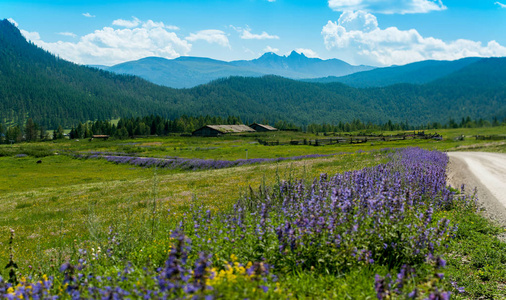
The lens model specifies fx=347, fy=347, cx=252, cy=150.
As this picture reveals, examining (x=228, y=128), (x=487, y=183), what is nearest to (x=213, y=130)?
(x=228, y=128)

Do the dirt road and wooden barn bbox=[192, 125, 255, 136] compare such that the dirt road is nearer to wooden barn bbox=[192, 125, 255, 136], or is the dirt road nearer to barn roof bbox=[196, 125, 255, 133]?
wooden barn bbox=[192, 125, 255, 136]

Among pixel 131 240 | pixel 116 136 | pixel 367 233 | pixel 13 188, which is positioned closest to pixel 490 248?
pixel 367 233

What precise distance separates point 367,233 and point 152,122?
175 metres

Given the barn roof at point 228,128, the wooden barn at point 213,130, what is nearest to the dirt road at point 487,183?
the wooden barn at point 213,130

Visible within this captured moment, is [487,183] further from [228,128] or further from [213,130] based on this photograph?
[228,128]

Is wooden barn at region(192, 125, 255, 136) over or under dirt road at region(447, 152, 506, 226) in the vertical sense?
over

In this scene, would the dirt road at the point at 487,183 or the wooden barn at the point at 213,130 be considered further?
the wooden barn at the point at 213,130

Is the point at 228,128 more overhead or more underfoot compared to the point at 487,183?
more overhead

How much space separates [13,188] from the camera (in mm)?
43844

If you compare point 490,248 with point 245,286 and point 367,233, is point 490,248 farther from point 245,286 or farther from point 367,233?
point 245,286

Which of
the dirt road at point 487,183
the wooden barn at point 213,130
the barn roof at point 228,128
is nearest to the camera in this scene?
the dirt road at point 487,183

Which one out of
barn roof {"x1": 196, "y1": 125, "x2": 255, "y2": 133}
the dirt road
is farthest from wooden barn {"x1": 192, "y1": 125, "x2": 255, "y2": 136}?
the dirt road

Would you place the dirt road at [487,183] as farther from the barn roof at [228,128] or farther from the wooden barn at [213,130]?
the barn roof at [228,128]

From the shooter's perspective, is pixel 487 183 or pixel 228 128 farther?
pixel 228 128
